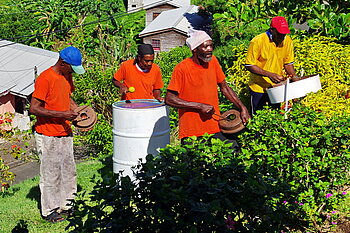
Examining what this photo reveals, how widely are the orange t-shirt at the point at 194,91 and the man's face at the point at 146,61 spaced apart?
3.94ft

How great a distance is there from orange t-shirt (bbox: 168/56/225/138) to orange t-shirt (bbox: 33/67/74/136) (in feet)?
3.61

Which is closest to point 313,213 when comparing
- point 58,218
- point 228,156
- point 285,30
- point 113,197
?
point 228,156

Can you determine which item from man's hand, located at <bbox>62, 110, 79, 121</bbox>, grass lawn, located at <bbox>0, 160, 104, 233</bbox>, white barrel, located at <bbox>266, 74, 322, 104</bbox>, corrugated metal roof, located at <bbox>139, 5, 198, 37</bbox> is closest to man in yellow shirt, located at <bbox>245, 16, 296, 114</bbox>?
white barrel, located at <bbox>266, 74, 322, 104</bbox>

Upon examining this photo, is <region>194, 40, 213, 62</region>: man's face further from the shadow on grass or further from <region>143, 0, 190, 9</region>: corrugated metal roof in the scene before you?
<region>143, 0, 190, 9</region>: corrugated metal roof

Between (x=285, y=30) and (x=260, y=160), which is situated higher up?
(x=285, y=30)

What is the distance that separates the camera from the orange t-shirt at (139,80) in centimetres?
615

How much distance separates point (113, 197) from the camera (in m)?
2.78

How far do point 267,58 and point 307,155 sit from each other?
205 cm

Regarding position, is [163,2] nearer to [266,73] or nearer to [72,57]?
[266,73]

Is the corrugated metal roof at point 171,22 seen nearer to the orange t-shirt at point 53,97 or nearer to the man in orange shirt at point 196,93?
the orange t-shirt at point 53,97

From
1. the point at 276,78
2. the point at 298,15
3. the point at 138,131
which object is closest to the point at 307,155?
the point at 276,78

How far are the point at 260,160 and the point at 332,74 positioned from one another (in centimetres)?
298

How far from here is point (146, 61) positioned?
19.7 feet

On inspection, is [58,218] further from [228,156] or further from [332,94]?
[332,94]
